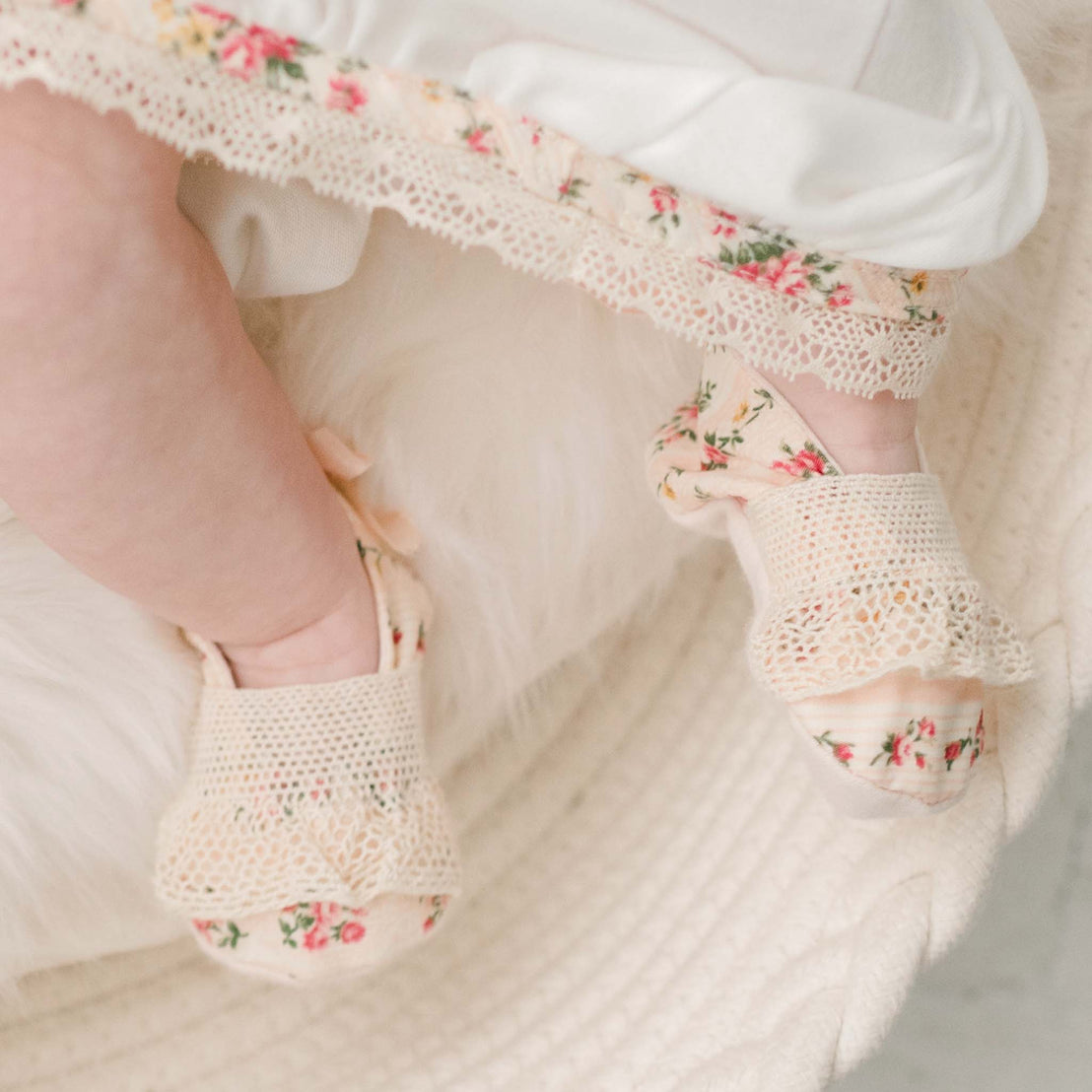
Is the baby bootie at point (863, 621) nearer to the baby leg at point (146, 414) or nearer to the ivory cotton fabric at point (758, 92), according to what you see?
the ivory cotton fabric at point (758, 92)

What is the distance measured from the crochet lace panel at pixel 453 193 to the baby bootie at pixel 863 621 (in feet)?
0.21

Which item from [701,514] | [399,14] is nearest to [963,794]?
[701,514]

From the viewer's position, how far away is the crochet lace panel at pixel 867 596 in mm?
548

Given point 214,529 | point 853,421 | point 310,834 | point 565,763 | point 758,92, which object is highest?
point 758,92

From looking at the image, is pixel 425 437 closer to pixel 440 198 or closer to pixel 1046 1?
pixel 440 198

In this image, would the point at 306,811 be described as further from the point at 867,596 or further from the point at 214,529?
the point at 867,596

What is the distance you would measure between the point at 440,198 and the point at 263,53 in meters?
0.08

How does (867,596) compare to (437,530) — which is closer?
(867,596)

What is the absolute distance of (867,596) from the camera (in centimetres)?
55

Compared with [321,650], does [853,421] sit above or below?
above

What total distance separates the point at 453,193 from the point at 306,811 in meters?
0.31

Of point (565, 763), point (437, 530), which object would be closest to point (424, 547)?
point (437, 530)

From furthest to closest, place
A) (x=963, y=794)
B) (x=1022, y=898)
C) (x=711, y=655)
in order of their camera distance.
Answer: (x=1022, y=898), (x=711, y=655), (x=963, y=794)

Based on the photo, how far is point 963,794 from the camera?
62 cm
